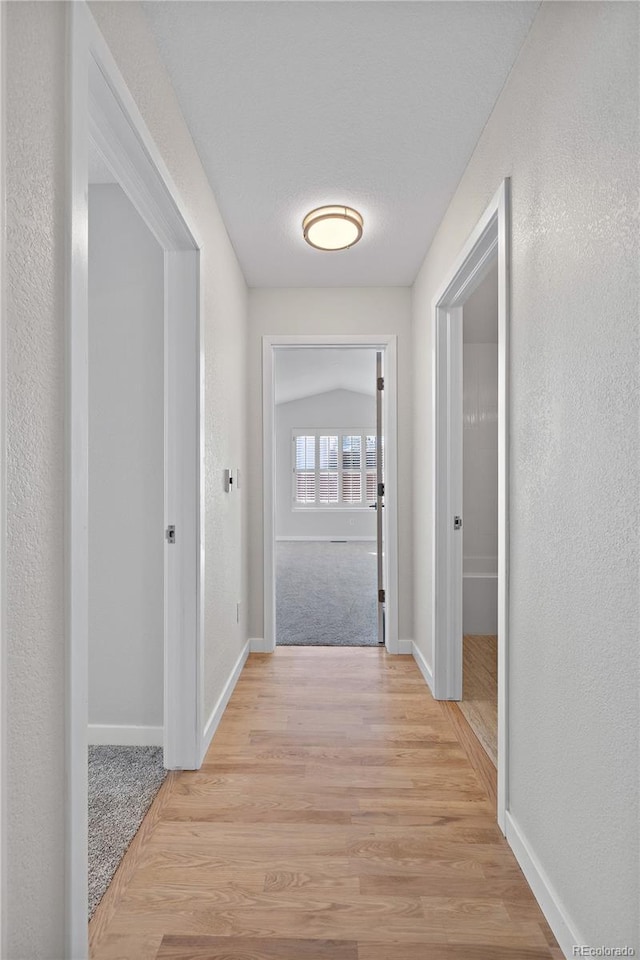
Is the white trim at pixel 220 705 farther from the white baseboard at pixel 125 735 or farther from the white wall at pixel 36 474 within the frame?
the white wall at pixel 36 474

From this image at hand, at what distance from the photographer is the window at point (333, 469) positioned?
1015 cm

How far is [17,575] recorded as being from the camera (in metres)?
0.90

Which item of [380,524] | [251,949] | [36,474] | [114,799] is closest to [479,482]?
[380,524]

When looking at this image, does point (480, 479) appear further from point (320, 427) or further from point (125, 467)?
point (320, 427)

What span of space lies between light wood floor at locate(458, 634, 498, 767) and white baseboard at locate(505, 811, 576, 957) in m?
0.57

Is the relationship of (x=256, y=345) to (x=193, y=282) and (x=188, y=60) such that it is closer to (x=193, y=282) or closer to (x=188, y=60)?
(x=193, y=282)

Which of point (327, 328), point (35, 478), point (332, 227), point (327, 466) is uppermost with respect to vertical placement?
point (332, 227)

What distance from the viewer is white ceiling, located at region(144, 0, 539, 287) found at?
1523 millimetres

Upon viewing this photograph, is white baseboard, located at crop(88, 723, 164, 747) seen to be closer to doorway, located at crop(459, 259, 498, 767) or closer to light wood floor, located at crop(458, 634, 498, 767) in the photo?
light wood floor, located at crop(458, 634, 498, 767)

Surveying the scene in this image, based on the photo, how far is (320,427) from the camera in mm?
10156

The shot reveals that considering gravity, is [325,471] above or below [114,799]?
above

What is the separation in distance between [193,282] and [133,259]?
1.28 feet

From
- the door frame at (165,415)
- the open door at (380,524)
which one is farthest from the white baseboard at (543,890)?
the open door at (380,524)

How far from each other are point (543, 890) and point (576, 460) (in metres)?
1.14
